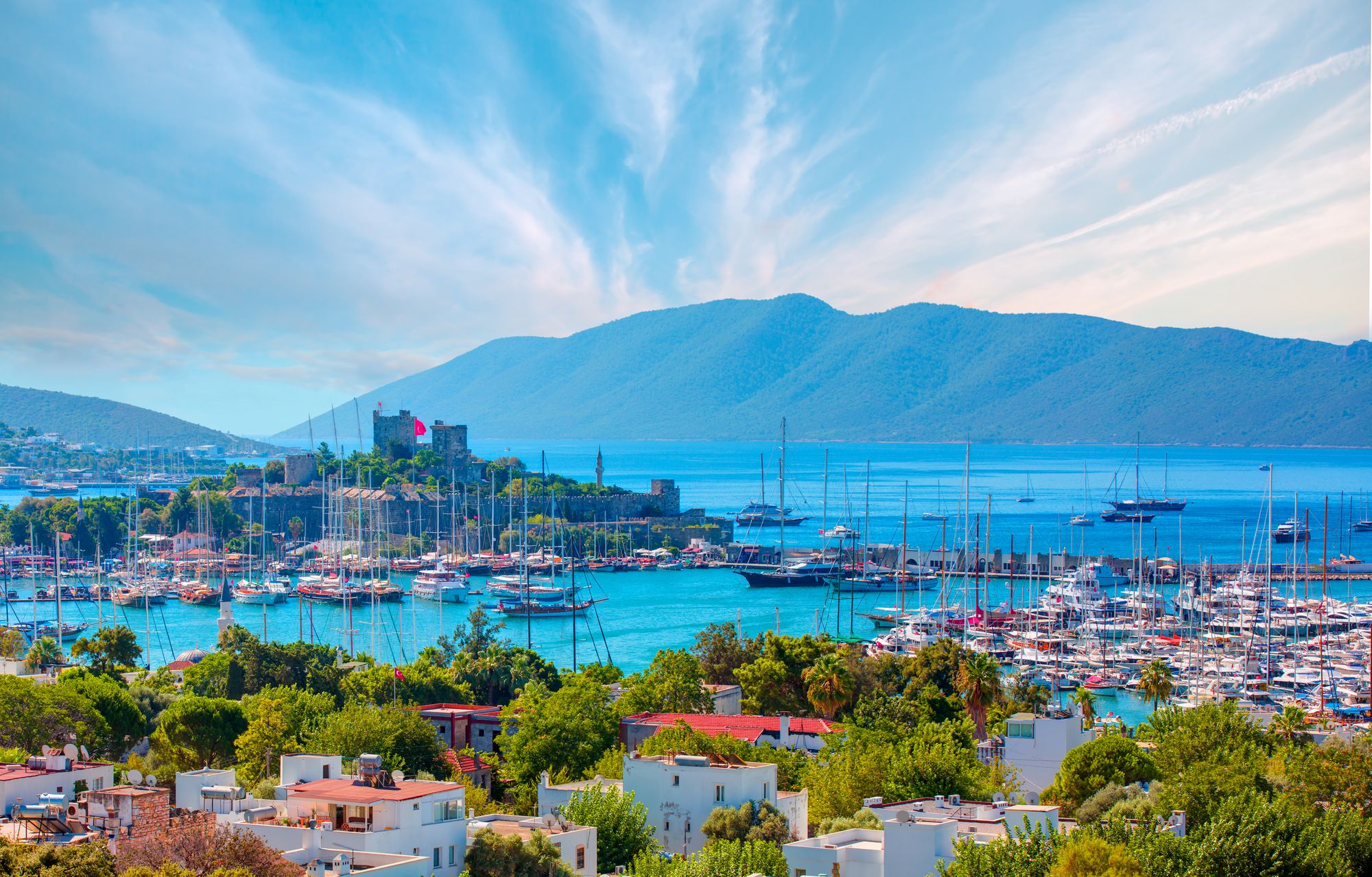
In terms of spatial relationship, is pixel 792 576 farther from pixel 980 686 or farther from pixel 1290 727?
pixel 1290 727

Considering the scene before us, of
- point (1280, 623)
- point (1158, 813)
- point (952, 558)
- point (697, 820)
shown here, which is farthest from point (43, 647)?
point (952, 558)

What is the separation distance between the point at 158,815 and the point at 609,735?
1178 cm

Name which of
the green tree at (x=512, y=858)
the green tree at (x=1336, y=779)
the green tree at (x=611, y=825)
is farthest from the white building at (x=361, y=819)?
the green tree at (x=1336, y=779)

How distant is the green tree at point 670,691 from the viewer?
100ft

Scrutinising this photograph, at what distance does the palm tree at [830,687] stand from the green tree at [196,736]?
41.9 feet

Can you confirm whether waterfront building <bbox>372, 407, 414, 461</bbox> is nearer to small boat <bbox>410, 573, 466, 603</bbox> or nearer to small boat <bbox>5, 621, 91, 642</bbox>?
small boat <bbox>410, 573, 466, 603</bbox>

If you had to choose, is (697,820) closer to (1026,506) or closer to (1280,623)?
(1280,623)

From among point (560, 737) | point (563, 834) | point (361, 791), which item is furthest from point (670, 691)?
point (361, 791)

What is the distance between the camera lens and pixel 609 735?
26016mm

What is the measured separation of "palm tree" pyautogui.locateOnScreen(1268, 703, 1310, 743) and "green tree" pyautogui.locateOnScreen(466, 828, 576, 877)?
1615 centimetres

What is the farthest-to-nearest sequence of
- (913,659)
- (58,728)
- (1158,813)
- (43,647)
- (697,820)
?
(43,647) → (913,659) → (58,728) → (697,820) → (1158,813)

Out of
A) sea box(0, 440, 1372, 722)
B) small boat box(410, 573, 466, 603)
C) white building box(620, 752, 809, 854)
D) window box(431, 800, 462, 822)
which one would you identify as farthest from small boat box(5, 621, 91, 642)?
window box(431, 800, 462, 822)

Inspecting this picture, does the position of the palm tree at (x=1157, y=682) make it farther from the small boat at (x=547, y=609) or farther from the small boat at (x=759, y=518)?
the small boat at (x=759, y=518)

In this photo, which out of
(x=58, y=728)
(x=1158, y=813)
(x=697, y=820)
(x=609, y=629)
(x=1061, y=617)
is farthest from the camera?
(x=609, y=629)
